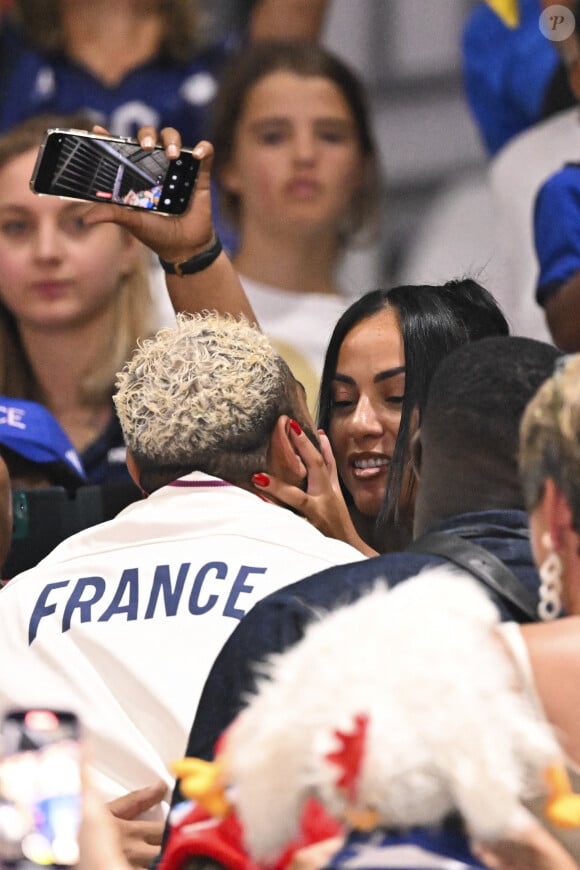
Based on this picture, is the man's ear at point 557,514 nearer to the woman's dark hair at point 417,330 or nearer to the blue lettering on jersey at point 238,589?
the blue lettering on jersey at point 238,589

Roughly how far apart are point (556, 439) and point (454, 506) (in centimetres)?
35

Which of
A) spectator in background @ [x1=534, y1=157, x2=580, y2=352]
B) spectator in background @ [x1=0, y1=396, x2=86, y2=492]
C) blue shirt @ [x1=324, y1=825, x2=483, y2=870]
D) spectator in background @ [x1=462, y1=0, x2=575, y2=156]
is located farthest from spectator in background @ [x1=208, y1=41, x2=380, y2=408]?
blue shirt @ [x1=324, y1=825, x2=483, y2=870]

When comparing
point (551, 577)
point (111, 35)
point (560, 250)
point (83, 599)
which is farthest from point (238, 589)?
point (111, 35)

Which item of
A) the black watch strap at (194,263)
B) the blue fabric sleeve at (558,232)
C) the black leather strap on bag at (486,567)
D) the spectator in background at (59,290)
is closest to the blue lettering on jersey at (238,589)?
the black leather strap on bag at (486,567)

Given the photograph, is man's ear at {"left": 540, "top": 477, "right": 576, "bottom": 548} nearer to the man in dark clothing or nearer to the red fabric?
the man in dark clothing

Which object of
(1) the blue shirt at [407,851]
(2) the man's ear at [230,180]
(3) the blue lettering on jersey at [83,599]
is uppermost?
(2) the man's ear at [230,180]

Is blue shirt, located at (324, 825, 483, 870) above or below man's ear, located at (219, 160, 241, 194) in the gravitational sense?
below

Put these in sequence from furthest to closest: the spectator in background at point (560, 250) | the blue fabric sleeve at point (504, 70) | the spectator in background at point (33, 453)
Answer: the blue fabric sleeve at point (504, 70), the spectator in background at point (560, 250), the spectator in background at point (33, 453)

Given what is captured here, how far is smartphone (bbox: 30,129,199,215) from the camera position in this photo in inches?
117

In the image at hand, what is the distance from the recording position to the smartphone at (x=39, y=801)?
141 cm

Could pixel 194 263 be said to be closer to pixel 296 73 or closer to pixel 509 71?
pixel 296 73

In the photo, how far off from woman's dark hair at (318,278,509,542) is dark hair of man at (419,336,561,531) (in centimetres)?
103

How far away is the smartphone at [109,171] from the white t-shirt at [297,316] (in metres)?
1.15

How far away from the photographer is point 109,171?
9.80 feet
